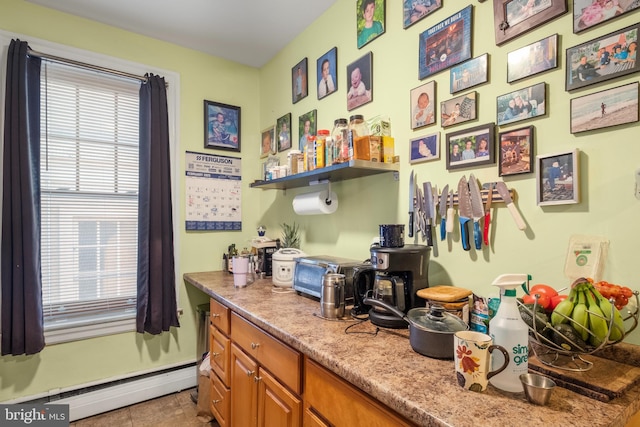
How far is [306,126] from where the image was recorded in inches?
90.3

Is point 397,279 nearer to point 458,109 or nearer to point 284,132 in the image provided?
point 458,109

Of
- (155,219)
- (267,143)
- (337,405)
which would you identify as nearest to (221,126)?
(267,143)

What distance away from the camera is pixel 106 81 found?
2.29 meters

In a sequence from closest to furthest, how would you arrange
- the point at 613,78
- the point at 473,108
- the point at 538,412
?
the point at 538,412 < the point at 613,78 < the point at 473,108

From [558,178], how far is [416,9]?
1014mm

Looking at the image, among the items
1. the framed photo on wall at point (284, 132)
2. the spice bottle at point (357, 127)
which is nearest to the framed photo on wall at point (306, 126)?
the framed photo on wall at point (284, 132)

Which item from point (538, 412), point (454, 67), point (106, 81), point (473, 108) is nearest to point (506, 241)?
point (473, 108)

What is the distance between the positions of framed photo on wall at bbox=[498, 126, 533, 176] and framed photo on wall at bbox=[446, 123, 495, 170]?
1.6 inches

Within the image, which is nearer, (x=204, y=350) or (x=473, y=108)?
(x=473, y=108)

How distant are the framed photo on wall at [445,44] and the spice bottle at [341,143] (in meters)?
0.43

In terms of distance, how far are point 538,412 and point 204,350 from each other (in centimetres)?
217

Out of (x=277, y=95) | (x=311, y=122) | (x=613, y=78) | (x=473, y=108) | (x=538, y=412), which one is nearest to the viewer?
(x=538, y=412)

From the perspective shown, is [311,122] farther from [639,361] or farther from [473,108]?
[639,361]

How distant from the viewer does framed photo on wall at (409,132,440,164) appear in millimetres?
1443
